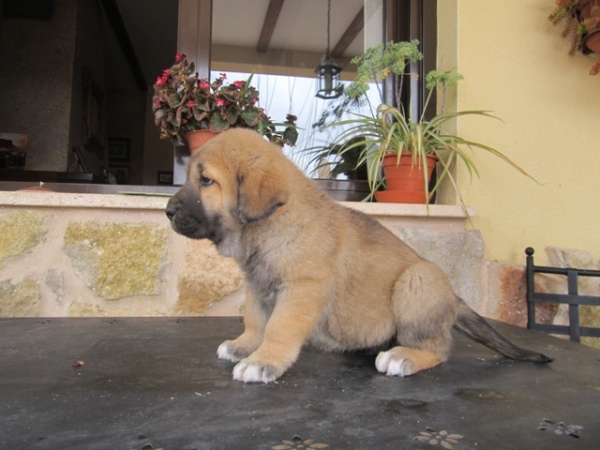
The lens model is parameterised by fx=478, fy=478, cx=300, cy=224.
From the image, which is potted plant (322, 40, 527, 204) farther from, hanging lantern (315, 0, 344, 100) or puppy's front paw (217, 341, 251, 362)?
puppy's front paw (217, 341, 251, 362)

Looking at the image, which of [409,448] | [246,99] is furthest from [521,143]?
[409,448]

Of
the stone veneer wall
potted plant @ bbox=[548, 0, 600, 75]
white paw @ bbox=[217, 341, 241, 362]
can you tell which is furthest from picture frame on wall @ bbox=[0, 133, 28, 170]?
potted plant @ bbox=[548, 0, 600, 75]

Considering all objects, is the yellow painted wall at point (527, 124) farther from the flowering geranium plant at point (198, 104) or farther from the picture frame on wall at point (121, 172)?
the picture frame on wall at point (121, 172)

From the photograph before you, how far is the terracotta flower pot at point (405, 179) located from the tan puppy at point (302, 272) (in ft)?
3.63

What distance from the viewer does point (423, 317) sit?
1.46 metres

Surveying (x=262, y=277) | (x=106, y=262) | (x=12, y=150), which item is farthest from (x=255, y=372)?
(x=12, y=150)

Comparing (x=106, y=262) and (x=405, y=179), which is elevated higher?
(x=405, y=179)

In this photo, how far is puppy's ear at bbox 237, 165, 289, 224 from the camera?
1363 millimetres

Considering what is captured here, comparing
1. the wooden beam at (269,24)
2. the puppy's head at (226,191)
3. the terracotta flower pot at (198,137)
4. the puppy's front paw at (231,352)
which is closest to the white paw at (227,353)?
the puppy's front paw at (231,352)

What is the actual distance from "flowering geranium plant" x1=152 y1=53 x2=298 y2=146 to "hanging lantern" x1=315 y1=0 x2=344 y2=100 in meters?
0.91

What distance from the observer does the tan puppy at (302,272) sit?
4.50 ft

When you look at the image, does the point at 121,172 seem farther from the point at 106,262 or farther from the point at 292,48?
the point at 106,262

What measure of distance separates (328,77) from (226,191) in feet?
7.86

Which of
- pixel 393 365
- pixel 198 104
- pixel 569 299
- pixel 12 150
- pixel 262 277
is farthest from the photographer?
pixel 12 150
